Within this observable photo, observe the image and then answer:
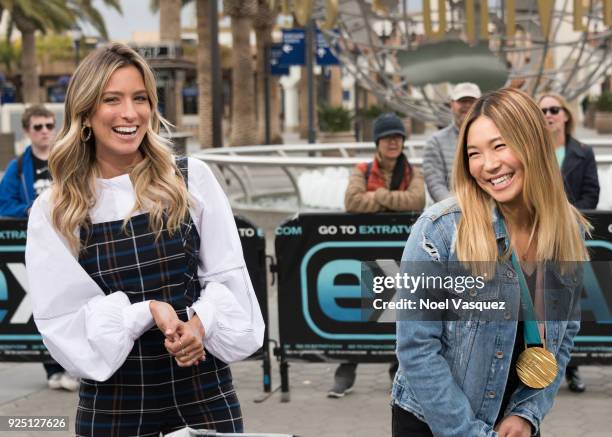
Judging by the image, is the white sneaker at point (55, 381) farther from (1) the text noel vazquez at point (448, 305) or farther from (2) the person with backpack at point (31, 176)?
(1) the text noel vazquez at point (448, 305)

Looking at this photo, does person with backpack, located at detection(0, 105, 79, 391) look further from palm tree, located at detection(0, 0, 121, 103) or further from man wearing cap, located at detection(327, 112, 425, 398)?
palm tree, located at detection(0, 0, 121, 103)

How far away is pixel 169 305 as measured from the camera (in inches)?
114

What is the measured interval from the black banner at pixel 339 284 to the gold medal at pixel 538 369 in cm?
370

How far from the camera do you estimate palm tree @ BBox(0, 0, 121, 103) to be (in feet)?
133

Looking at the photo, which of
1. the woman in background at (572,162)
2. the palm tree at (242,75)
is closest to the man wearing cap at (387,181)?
the woman in background at (572,162)

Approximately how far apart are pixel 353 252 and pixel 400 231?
1.01 ft

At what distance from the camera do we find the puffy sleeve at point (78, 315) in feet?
9.30

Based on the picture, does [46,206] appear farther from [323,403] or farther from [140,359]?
[323,403]

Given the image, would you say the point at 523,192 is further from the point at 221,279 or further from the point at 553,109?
the point at 553,109

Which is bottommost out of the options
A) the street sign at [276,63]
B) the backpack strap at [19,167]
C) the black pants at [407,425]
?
the black pants at [407,425]

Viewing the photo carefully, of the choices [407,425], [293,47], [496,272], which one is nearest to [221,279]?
[407,425]

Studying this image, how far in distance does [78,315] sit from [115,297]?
11 centimetres

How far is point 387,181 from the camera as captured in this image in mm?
7199

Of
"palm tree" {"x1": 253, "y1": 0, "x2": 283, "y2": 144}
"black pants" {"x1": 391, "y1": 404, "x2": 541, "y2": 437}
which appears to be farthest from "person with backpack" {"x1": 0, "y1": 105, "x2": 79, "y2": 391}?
"palm tree" {"x1": 253, "y1": 0, "x2": 283, "y2": 144}
